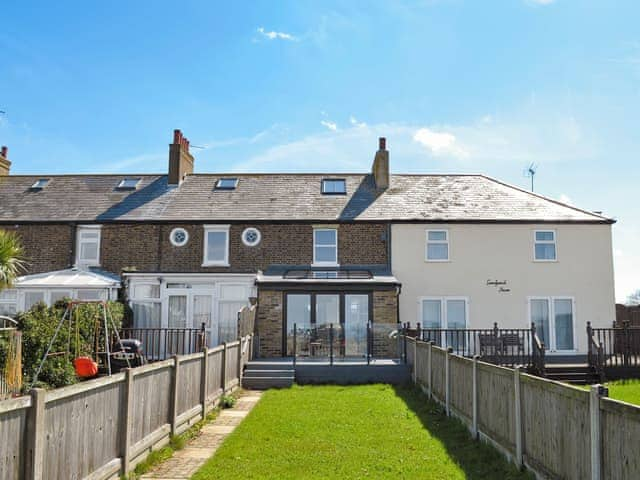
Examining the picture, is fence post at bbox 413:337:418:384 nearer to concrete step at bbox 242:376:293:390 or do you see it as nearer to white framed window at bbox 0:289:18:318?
concrete step at bbox 242:376:293:390

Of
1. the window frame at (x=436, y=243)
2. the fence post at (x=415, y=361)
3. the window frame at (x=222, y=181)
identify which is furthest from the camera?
the window frame at (x=222, y=181)

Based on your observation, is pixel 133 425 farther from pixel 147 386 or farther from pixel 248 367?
pixel 248 367

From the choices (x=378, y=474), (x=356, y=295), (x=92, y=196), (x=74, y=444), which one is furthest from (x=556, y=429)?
(x=92, y=196)

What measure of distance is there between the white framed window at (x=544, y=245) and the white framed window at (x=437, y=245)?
3.46 metres

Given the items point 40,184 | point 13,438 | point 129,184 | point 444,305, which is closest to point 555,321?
point 444,305

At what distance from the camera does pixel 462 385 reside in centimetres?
1103

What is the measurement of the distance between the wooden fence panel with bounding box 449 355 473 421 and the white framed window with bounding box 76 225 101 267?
17192 mm

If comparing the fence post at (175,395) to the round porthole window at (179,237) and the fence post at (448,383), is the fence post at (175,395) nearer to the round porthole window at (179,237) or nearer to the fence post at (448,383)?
the fence post at (448,383)

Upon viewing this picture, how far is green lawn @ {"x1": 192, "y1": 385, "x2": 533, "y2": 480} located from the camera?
26.3 ft

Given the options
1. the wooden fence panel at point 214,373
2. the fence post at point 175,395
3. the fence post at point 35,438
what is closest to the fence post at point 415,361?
the wooden fence panel at point 214,373

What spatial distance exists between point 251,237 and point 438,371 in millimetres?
12420

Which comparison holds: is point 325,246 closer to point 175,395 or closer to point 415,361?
point 415,361

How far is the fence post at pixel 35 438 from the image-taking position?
5297 millimetres

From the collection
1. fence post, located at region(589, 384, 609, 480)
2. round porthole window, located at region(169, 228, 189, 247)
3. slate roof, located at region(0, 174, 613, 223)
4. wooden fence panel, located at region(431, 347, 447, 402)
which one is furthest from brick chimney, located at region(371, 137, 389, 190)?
fence post, located at region(589, 384, 609, 480)
